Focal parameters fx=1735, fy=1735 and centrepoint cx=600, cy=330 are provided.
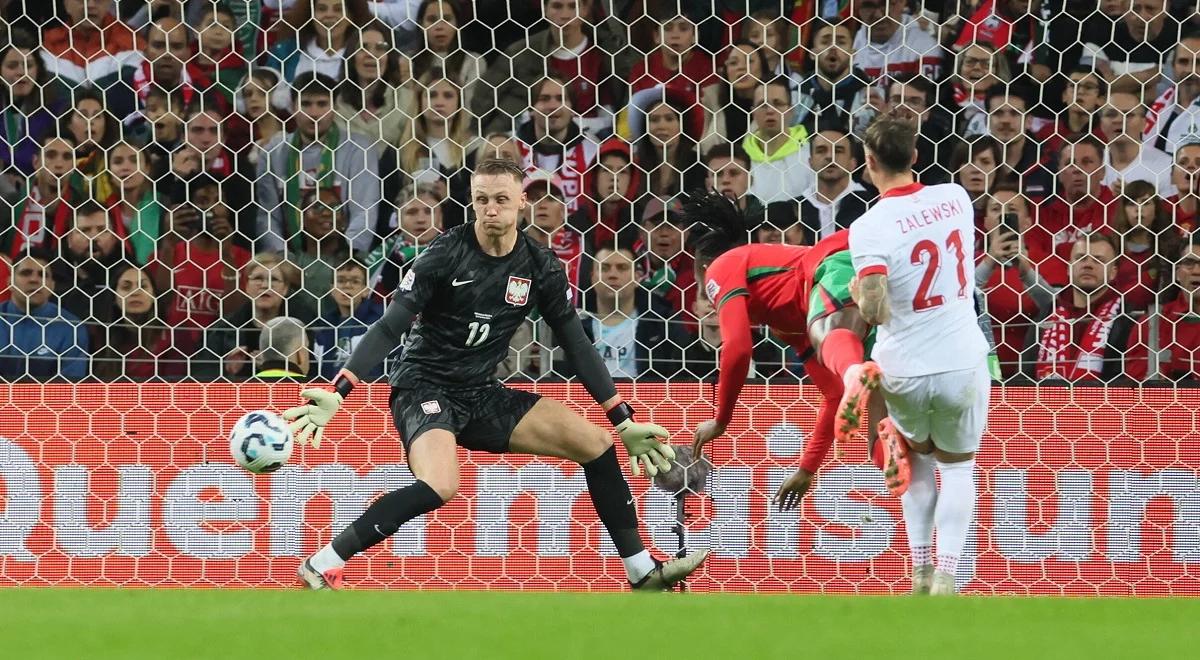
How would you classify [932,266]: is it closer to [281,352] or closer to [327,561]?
[327,561]

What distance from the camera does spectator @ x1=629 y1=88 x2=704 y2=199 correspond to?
24.6 ft

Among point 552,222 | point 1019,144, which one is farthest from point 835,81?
point 552,222

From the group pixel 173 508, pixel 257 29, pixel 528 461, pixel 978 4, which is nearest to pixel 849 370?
pixel 528 461

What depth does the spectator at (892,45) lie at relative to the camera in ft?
25.2

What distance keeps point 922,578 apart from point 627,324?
2017mm

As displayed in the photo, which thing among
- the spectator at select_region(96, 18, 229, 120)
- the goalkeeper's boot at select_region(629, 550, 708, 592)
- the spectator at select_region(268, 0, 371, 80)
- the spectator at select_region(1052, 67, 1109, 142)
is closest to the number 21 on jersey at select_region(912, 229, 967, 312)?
the goalkeeper's boot at select_region(629, 550, 708, 592)

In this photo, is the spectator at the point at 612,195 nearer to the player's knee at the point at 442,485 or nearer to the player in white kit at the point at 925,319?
the player's knee at the point at 442,485

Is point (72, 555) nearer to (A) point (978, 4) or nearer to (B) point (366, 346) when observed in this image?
(B) point (366, 346)

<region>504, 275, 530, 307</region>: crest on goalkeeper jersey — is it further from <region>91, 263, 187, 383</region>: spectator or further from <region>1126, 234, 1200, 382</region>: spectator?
<region>1126, 234, 1200, 382</region>: spectator

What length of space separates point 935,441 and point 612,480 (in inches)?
44.6

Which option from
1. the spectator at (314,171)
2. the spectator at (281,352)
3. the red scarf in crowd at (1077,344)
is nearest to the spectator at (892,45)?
the red scarf in crowd at (1077,344)

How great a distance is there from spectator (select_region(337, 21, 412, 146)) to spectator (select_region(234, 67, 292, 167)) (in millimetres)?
262

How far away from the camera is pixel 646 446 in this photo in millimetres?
5629

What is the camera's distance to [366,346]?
5410mm
